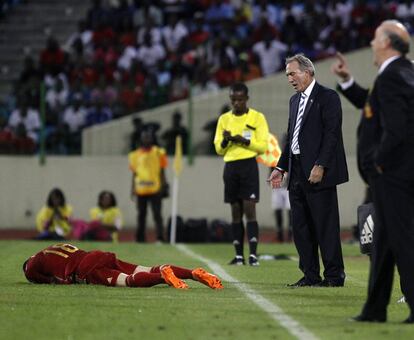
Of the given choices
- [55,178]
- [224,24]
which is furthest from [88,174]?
[224,24]

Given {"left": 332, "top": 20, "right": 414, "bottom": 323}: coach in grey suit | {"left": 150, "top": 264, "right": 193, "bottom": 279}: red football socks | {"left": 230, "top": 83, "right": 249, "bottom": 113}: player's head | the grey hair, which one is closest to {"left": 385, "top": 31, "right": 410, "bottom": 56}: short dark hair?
{"left": 332, "top": 20, "right": 414, "bottom": 323}: coach in grey suit

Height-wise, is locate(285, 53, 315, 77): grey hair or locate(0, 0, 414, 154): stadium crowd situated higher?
locate(0, 0, 414, 154): stadium crowd

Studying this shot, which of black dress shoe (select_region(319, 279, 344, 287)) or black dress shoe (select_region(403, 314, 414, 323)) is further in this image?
black dress shoe (select_region(319, 279, 344, 287))

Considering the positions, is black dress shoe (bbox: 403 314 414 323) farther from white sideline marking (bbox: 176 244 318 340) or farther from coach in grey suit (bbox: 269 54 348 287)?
coach in grey suit (bbox: 269 54 348 287)

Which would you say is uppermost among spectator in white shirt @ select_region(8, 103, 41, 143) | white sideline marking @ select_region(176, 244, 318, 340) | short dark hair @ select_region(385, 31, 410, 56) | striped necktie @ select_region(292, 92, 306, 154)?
spectator in white shirt @ select_region(8, 103, 41, 143)

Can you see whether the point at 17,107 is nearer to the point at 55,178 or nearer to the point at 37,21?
the point at 55,178

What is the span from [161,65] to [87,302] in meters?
19.6

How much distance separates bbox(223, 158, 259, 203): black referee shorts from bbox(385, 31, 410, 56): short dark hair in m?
7.63

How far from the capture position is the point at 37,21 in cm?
3528

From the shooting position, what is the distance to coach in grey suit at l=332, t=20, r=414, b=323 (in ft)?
29.2

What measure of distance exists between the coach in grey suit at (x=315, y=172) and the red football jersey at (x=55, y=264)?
2.12 metres

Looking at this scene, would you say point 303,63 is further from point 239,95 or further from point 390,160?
point 390,160

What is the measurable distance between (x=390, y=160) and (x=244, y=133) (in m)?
7.57

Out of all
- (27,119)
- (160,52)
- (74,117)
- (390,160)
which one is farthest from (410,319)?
(160,52)
